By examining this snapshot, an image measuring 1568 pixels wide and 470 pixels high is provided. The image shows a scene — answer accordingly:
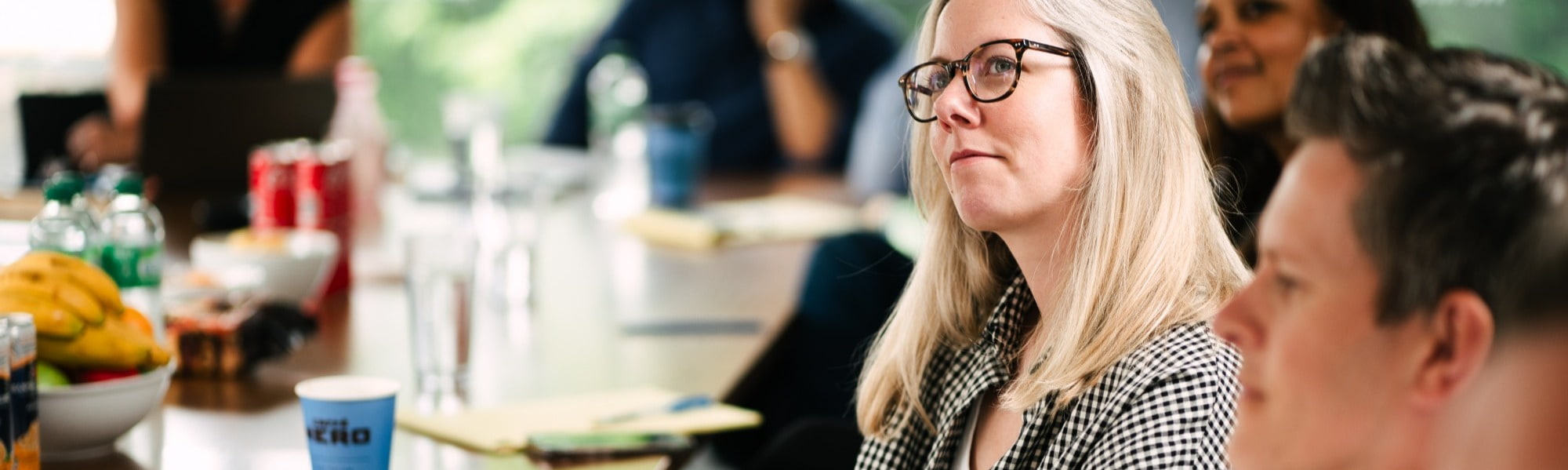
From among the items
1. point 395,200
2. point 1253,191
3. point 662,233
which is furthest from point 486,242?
point 1253,191

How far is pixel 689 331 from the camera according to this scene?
1.88 metres

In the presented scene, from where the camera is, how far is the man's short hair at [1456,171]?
1.74 ft

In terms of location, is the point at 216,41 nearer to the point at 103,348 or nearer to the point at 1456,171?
the point at 103,348

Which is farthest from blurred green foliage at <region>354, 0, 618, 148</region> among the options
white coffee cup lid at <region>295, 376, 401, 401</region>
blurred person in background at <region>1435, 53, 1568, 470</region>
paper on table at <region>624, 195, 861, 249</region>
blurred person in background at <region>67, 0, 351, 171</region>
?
blurred person in background at <region>1435, 53, 1568, 470</region>

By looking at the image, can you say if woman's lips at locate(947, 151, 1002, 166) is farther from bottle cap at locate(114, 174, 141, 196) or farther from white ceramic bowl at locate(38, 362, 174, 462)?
bottle cap at locate(114, 174, 141, 196)

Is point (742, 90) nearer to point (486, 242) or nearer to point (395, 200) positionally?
point (395, 200)

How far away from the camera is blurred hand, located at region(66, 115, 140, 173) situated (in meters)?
3.18

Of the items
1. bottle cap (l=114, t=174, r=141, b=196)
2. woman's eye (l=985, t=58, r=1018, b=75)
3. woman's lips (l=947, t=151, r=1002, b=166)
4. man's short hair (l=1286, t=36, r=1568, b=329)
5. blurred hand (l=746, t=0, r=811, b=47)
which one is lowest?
bottle cap (l=114, t=174, r=141, b=196)

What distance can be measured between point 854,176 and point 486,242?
1.25 meters

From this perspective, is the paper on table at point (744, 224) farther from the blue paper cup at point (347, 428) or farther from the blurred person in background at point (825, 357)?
the blue paper cup at point (347, 428)

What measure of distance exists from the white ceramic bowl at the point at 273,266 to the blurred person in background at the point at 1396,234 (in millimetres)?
1492

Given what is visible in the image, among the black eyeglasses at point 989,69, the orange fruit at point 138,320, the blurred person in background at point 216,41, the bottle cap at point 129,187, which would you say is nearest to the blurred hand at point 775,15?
the blurred person in background at point 216,41

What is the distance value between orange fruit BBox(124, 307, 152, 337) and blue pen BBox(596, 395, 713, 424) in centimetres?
42

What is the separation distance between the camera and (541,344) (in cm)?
183
